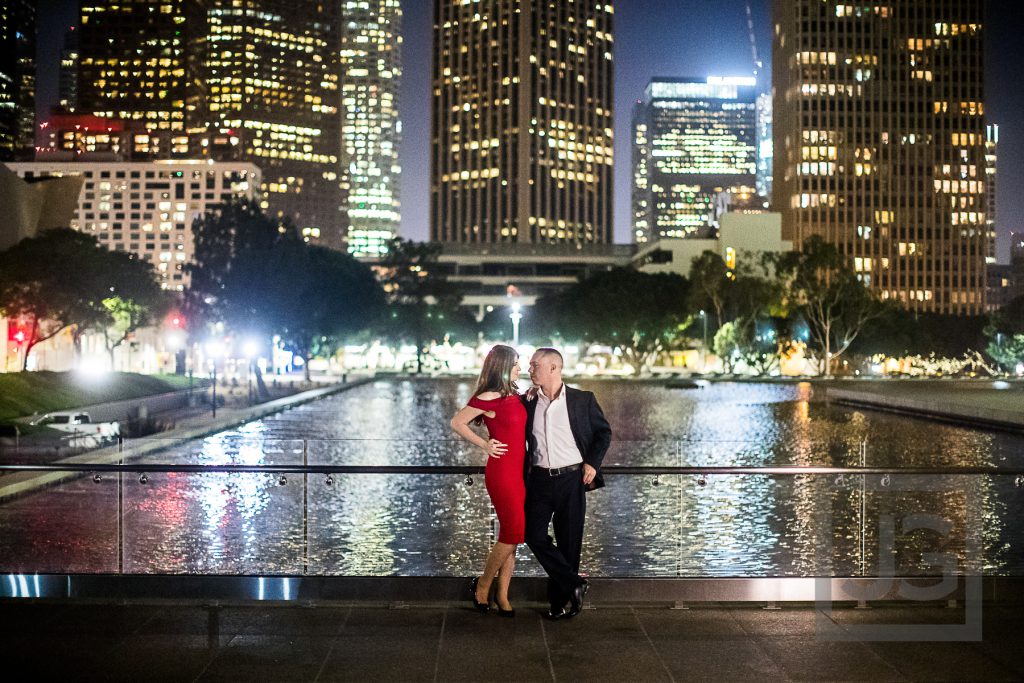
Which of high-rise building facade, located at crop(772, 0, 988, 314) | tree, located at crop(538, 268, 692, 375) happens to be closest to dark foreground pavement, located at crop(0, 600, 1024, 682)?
tree, located at crop(538, 268, 692, 375)

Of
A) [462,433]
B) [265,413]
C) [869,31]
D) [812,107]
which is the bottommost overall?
[265,413]

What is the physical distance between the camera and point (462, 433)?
25.4ft

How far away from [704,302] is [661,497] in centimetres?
8113

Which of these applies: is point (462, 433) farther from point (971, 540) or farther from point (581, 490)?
point (971, 540)

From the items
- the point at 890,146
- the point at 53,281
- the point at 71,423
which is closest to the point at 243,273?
the point at 53,281

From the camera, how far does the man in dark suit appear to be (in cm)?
781

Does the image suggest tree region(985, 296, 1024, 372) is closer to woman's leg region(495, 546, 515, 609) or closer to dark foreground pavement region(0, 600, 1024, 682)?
dark foreground pavement region(0, 600, 1024, 682)

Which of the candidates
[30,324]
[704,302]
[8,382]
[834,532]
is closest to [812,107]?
[704,302]

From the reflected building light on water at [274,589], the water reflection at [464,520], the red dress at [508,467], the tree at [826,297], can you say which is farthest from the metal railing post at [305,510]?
the tree at [826,297]

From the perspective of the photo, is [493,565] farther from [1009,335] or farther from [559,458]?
[1009,335]

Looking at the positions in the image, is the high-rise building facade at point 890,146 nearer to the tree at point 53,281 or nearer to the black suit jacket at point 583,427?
the tree at point 53,281

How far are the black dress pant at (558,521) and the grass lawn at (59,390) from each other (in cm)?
2642

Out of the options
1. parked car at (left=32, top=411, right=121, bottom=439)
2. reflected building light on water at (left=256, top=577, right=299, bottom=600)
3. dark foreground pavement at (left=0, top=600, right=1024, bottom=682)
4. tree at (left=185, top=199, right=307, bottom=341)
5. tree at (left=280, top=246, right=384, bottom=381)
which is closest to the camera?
dark foreground pavement at (left=0, top=600, right=1024, bottom=682)

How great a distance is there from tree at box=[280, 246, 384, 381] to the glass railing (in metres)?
44.9
